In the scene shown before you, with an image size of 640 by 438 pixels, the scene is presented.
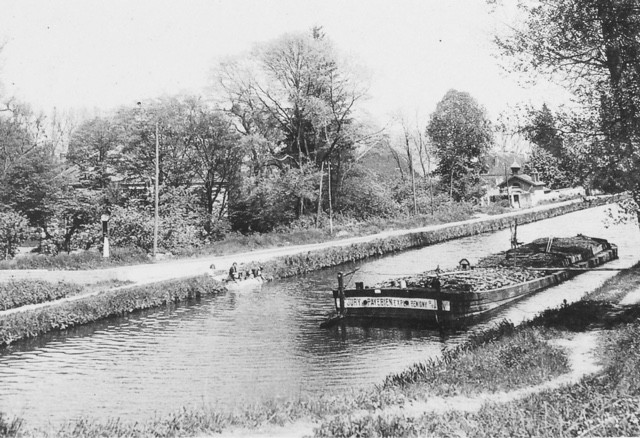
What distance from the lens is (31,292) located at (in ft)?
62.3

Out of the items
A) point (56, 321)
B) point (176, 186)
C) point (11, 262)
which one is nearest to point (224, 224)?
point (176, 186)

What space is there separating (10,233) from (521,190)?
220 ft

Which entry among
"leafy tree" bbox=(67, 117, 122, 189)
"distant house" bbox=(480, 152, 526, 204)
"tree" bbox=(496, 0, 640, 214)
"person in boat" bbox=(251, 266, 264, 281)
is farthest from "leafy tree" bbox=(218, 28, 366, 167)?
"distant house" bbox=(480, 152, 526, 204)

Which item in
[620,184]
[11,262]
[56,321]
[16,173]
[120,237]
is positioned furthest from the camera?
[16,173]

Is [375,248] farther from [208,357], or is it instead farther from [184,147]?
[208,357]

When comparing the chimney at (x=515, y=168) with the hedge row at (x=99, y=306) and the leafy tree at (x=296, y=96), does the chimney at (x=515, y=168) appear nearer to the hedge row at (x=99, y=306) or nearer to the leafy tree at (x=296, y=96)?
the leafy tree at (x=296, y=96)

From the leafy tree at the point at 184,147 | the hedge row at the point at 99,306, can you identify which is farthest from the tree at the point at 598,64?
the leafy tree at the point at 184,147

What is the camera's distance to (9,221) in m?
27.9

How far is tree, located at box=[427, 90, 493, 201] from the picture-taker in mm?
64312

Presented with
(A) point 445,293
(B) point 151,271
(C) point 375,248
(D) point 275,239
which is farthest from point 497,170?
(A) point 445,293

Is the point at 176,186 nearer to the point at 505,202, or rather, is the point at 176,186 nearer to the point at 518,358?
the point at 518,358

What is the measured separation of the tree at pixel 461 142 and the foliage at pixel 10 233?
46218 mm

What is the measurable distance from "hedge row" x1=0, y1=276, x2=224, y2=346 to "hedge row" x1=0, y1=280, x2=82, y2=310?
132cm

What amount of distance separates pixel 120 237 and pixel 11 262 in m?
7.44
